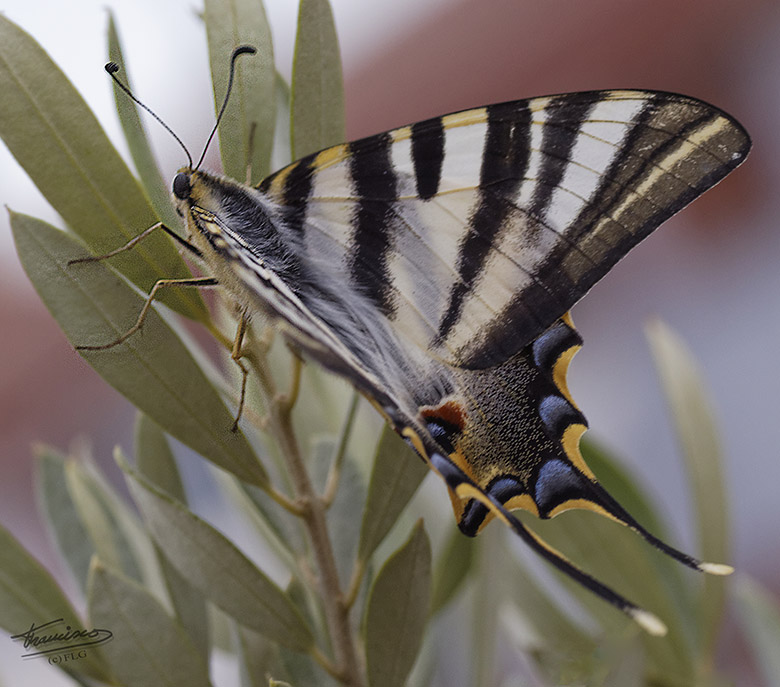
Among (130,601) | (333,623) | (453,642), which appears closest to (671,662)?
(453,642)

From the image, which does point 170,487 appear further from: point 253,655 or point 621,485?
point 621,485

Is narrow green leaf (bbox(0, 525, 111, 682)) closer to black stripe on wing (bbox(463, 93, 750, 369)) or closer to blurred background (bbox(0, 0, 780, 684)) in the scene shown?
black stripe on wing (bbox(463, 93, 750, 369))

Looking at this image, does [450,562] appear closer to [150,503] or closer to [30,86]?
[150,503]

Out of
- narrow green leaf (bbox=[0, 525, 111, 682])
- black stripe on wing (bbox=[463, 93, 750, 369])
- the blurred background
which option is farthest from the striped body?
the blurred background

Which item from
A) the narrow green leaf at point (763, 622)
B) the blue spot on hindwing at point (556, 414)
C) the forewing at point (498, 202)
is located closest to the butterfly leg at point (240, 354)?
the forewing at point (498, 202)

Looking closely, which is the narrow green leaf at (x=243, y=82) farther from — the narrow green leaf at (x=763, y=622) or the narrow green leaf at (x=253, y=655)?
the narrow green leaf at (x=763, y=622)

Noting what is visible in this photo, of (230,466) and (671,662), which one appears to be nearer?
(230,466)

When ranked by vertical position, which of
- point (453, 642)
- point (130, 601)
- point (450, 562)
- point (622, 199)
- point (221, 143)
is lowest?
point (453, 642)
